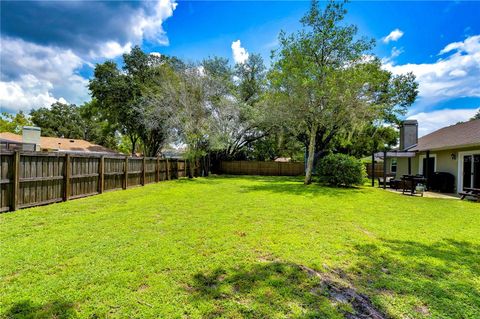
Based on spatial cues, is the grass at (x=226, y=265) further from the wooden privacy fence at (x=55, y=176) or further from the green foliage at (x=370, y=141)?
the green foliage at (x=370, y=141)

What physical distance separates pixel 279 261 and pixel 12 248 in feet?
12.5

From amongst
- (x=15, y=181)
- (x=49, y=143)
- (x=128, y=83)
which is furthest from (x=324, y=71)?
(x=49, y=143)

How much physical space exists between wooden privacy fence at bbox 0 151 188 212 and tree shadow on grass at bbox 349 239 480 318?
721 cm

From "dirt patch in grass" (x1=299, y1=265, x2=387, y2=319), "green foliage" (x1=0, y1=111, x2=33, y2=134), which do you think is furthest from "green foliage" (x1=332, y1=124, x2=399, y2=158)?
"green foliage" (x1=0, y1=111, x2=33, y2=134)

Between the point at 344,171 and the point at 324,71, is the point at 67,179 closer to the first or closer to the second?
the point at 324,71

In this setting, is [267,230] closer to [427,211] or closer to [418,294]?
[418,294]

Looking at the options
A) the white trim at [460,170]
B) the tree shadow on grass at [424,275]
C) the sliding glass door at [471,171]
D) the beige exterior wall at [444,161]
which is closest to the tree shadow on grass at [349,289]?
the tree shadow on grass at [424,275]

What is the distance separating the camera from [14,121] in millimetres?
34406

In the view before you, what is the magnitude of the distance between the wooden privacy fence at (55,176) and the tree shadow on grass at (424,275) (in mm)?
7212

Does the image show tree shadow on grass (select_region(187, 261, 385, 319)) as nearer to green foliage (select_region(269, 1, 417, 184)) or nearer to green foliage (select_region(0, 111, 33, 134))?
green foliage (select_region(269, 1, 417, 184))

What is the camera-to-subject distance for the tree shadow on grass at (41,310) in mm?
2051

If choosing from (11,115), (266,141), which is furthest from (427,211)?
(11,115)

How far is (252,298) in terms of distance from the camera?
241 cm

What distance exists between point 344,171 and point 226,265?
11082 millimetres
